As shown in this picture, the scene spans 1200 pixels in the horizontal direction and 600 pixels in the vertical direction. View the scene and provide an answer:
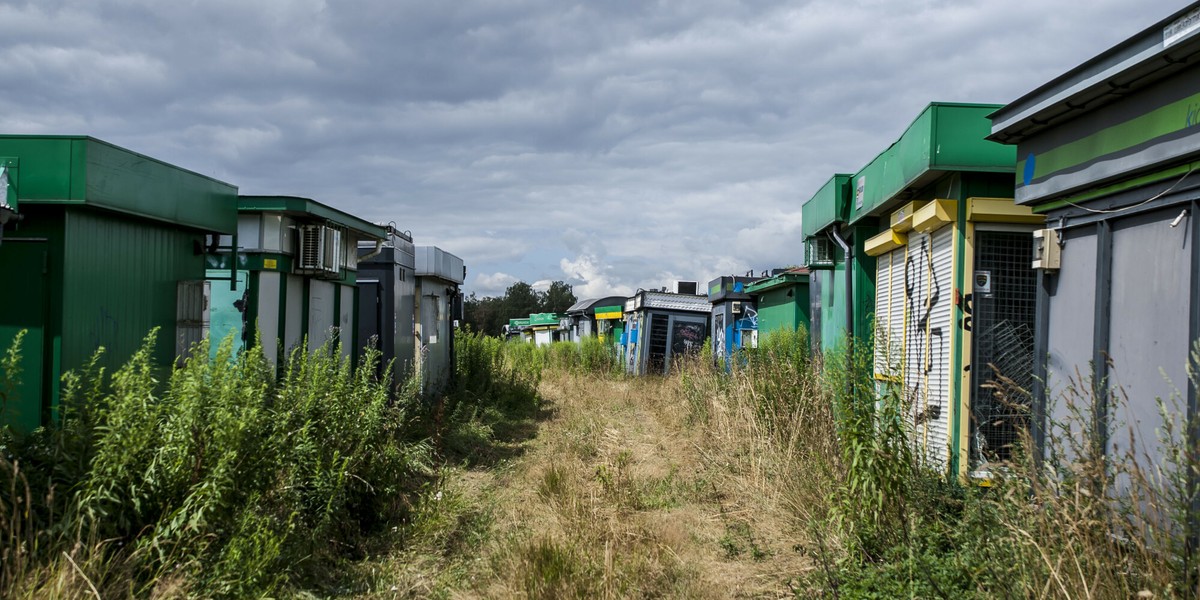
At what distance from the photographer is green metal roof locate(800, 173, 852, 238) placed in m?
10.5

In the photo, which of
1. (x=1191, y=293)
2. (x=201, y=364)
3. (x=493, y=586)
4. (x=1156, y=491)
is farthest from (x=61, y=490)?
(x=1191, y=293)

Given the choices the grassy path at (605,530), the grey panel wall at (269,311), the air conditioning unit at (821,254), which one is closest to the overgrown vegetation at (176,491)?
the grassy path at (605,530)

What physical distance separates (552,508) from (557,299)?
289 feet

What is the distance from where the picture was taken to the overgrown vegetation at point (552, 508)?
156 inches

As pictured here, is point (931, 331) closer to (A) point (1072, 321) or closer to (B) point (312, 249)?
(A) point (1072, 321)

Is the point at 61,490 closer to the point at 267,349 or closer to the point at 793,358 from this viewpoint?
the point at 267,349

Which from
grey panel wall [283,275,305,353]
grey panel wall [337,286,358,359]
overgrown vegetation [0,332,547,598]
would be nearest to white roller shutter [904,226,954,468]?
overgrown vegetation [0,332,547,598]

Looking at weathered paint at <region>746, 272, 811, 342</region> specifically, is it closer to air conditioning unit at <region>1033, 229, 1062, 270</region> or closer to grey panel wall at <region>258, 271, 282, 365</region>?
grey panel wall at <region>258, 271, 282, 365</region>

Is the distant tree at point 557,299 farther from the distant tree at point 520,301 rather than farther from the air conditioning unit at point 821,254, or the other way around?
the air conditioning unit at point 821,254

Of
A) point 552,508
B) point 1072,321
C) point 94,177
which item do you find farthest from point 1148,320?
point 94,177

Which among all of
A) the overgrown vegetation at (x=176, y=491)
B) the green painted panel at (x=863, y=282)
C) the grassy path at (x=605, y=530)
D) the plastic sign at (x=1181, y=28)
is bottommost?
the grassy path at (x=605, y=530)

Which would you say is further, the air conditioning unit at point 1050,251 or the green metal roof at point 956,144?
the green metal roof at point 956,144

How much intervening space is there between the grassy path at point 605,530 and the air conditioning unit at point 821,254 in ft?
9.44

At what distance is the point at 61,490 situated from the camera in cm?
453
